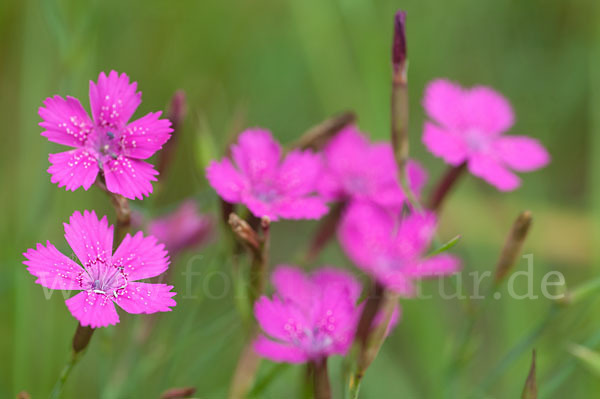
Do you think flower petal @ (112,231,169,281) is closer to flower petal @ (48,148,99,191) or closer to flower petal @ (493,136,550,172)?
flower petal @ (48,148,99,191)

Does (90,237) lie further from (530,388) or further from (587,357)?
(587,357)

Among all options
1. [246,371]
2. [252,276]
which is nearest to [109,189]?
[252,276]

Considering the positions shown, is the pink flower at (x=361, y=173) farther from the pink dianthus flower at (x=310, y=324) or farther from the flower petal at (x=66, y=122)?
the flower petal at (x=66, y=122)

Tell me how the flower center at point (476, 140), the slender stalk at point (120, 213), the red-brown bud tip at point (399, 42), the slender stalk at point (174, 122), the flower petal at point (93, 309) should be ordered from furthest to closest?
1. the flower center at point (476, 140)
2. the slender stalk at point (174, 122)
3. the red-brown bud tip at point (399, 42)
4. the slender stalk at point (120, 213)
5. the flower petal at point (93, 309)

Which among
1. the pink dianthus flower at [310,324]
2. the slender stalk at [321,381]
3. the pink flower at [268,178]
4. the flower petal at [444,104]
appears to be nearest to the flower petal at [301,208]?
the pink flower at [268,178]

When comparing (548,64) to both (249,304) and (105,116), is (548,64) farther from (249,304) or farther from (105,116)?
(105,116)

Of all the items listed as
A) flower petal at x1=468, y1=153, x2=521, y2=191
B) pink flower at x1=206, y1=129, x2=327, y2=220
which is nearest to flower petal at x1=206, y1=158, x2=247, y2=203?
pink flower at x1=206, y1=129, x2=327, y2=220

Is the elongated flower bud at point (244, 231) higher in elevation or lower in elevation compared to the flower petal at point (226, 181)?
lower
